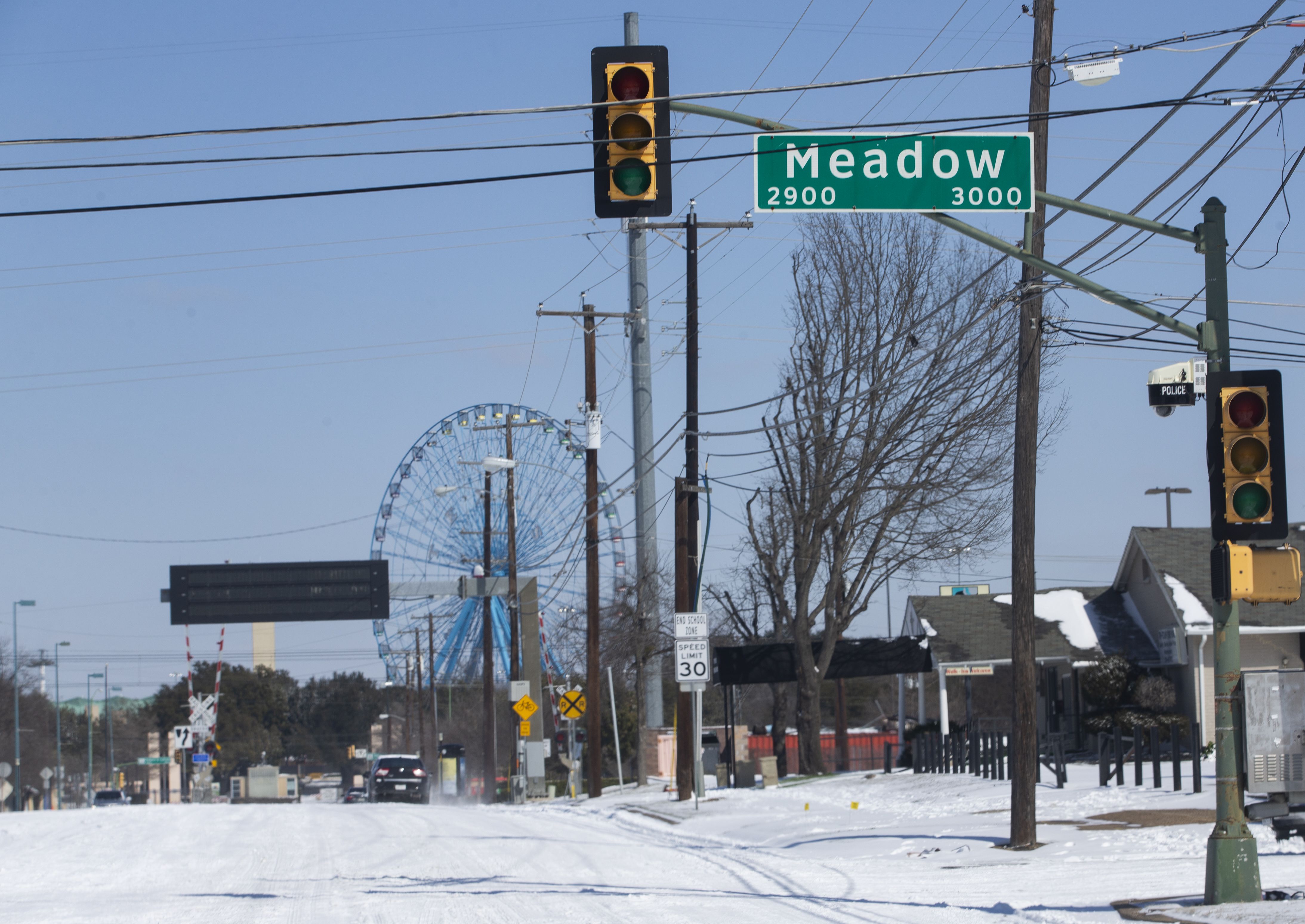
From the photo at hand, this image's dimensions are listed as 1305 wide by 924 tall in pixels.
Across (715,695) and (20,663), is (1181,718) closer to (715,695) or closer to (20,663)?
(715,695)

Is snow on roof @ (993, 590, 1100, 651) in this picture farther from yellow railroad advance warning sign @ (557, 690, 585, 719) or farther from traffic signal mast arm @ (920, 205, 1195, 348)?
traffic signal mast arm @ (920, 205, 1195, 348)

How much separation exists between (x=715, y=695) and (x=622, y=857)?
7189 centimetres

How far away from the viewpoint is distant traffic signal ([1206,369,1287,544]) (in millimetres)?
11102

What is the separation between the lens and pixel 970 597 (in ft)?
127

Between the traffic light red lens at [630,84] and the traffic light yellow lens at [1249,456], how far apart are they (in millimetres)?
5292

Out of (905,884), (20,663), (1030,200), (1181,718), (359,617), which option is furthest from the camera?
(20,663)

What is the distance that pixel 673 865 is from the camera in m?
16.4

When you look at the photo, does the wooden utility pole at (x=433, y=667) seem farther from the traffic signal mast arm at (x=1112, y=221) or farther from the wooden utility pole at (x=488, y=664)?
the traffic signal mast arm at (x=1112, y=221)

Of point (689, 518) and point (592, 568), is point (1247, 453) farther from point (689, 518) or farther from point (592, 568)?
point (592, 568)

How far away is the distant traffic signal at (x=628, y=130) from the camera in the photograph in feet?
34.1

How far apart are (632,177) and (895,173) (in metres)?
2.52

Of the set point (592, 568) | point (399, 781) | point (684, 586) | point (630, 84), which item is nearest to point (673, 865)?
point (630, 84)

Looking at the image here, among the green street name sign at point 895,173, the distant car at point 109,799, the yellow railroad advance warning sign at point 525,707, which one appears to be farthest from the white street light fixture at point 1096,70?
the distant car at point 109,799

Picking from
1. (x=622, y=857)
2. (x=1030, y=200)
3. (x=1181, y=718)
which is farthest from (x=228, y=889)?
(x=1181, y=718)
